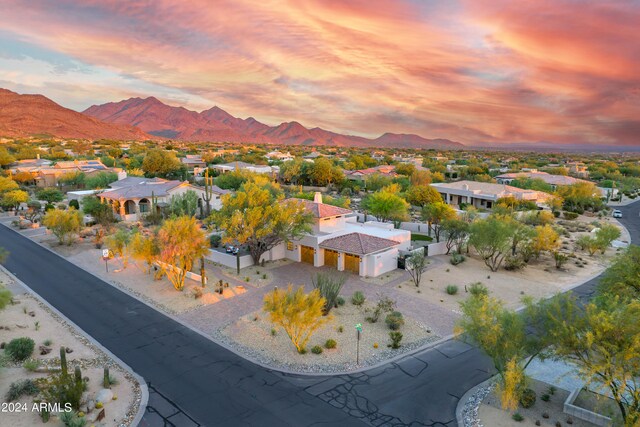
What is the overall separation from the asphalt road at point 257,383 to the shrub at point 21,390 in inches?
146

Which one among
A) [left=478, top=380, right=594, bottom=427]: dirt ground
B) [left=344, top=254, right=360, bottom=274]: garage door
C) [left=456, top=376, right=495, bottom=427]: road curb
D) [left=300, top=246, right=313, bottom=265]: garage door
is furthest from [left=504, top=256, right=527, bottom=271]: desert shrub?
[left=478, top=380, right=594, bottom=427]: dirt ground

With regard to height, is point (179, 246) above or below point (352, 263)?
above

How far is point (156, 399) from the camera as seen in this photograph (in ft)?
54.0

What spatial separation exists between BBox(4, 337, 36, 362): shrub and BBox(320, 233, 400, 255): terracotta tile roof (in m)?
20.5

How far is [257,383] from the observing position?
17.8 meters

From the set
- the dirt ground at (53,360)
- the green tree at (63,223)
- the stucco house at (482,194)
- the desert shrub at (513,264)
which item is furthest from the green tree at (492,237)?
the green tree at (63,223)

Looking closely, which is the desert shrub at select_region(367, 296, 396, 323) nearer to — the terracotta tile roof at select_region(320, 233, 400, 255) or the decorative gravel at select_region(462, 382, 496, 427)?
the terracotta tile roof at select_region(320, 233, 400, 255)

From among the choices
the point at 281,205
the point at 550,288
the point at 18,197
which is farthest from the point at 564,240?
the point at 18,197

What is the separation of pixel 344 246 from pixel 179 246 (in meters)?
12.4

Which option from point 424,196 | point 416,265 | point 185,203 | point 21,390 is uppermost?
point 424,196

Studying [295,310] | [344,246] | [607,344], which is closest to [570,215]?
[344,246]

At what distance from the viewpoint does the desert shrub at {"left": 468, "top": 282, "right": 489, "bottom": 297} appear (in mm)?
28328

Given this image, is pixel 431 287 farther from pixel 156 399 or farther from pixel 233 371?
pixel 156 399

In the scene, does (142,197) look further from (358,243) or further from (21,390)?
(21,390)
